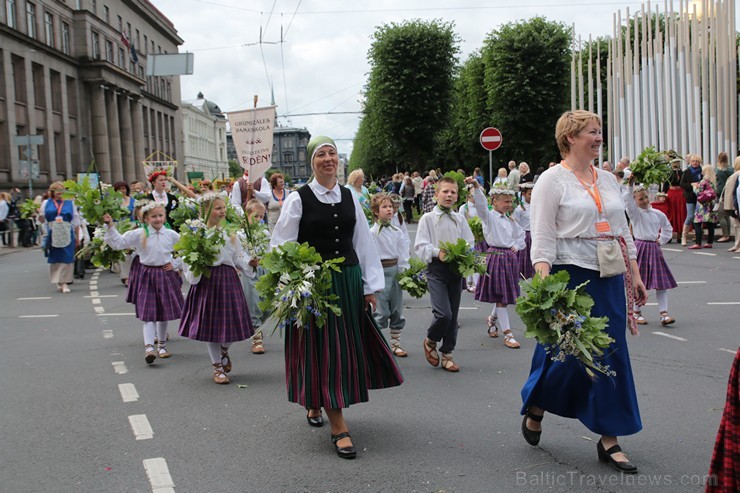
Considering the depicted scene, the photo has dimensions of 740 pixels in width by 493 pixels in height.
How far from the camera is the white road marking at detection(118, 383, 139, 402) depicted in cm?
665

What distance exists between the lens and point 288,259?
5.06 metres

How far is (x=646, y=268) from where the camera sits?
947 centimetres

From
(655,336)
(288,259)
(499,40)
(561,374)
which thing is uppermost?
(499,40)

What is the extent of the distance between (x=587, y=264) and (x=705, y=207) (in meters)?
14.9

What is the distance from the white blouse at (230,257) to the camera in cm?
728

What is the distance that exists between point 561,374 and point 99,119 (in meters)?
53.5

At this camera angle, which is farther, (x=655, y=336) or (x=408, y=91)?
(x=408, y=91)

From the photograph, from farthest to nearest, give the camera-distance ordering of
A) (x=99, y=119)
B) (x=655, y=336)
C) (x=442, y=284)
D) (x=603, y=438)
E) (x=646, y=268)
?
(x=99, y=119) < (x=646, y=268) < (x=655, y=336) < (x=442, y=284) < (x=603, y=438)

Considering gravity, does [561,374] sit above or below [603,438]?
above

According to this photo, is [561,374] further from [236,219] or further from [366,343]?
[236,219]

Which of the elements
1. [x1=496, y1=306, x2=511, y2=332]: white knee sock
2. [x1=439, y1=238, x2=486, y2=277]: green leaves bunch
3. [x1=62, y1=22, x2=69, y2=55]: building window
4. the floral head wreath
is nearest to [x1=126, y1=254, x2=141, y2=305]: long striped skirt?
[x1=439, y1=238, x2=486, y2=277]: green leaves bunch

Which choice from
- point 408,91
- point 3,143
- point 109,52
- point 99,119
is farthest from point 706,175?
point 109,52

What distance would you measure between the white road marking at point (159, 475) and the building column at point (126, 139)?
57824mm

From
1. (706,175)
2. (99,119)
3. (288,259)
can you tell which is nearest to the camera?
(288,259)
